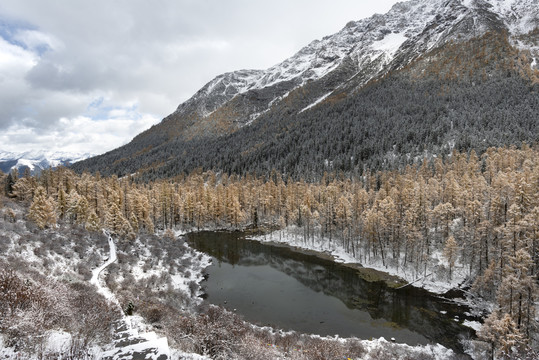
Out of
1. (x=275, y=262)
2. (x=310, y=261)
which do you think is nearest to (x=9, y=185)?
(x=275, y=262)

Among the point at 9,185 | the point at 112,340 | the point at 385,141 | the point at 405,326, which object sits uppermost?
the point at 385,141

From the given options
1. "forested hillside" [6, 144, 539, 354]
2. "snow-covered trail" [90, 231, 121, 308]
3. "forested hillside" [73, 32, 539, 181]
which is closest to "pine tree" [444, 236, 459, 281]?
"forested hillside" [6, 144, 539, 354]

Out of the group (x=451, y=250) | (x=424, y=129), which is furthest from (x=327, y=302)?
(x=424, y=129)

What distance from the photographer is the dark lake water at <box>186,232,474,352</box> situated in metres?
33.5

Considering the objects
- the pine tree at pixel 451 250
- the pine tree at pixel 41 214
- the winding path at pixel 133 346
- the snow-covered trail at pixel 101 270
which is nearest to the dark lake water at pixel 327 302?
the pine tree at pixel 451 250

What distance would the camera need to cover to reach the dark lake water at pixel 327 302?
110ft

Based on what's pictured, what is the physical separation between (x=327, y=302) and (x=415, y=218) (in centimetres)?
2511

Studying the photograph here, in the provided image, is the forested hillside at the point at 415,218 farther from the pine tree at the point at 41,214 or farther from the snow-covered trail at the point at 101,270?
the snow-covered trail at the point at 101,270

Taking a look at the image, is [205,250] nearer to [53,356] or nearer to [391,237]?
[391,237]

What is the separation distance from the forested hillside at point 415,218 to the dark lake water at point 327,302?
20.9 feet

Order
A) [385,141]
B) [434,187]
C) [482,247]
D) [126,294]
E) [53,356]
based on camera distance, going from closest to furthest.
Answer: [53,356] → [126,294] → [482,247] → [434,187] → [385,141]

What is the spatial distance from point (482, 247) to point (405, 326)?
19251 millimetres

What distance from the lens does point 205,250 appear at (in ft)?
229

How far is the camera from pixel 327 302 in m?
41.8
